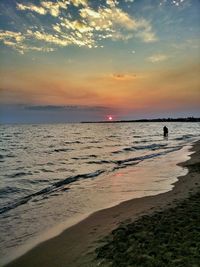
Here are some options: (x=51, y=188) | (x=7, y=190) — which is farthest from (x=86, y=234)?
(x=7, y=190)

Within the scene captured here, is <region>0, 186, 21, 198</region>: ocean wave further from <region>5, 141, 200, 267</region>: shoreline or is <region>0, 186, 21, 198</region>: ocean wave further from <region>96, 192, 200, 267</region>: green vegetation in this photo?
<region>96, 192, 200, 267</region>: green vegetation

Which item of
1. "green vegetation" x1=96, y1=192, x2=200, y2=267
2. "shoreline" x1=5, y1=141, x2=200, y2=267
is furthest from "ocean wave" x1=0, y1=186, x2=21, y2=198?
"green vegetation" x1=96, y1=192, x2=200, y2=267

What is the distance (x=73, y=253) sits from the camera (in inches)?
233

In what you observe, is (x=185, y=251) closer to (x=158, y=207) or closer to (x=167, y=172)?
(x=158, y=207)

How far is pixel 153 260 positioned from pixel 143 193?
21.6 ft

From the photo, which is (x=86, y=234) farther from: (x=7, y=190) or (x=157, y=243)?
(x=7, y=190)

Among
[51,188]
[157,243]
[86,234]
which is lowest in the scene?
[51,188]

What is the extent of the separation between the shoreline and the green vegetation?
46 cm

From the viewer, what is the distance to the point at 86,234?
708cm

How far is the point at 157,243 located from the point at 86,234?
2.19 m

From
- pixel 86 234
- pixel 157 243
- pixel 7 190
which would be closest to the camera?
pixel 157 243

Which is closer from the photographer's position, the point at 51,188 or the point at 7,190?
the point at 7,190

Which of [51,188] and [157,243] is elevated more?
[157,243]

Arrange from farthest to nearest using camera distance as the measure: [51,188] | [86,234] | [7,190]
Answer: [51,188] < [7,190] < [86,234]
